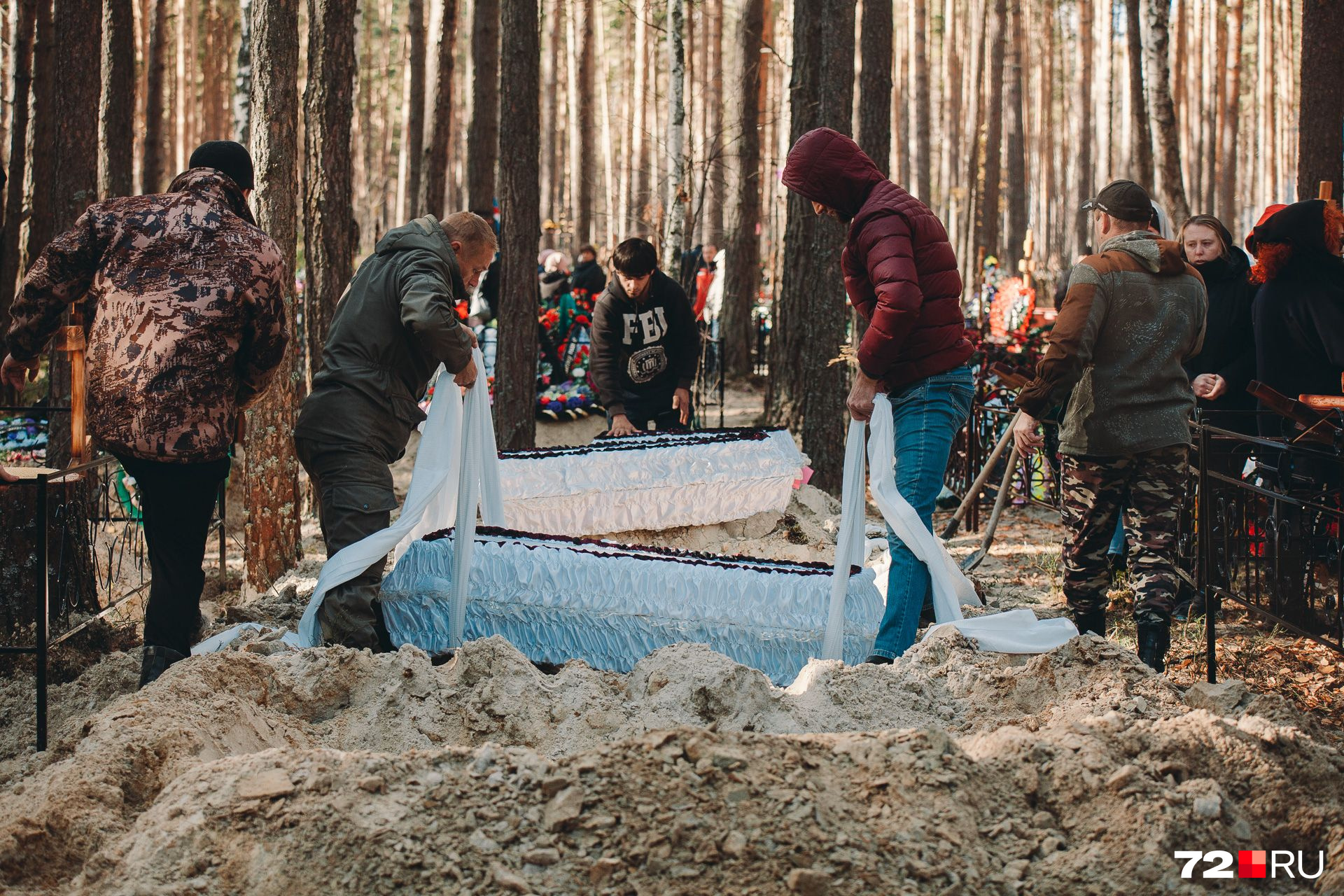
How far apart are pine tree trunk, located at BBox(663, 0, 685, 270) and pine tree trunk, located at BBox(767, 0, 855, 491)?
2807 mm

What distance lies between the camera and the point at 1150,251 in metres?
4.65

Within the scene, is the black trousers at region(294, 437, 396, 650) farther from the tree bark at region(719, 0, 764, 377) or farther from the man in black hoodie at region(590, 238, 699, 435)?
the tree bark at region(719, 0, 764, 377)

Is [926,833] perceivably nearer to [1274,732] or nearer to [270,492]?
[1274,732]

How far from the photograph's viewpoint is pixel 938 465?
4688 millimetres

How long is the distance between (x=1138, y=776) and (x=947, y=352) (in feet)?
6.65

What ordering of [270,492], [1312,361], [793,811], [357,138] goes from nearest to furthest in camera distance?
[793,811] < [1312,361] < [270,492] < [357,138]

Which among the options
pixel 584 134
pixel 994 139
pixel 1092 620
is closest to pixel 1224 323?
pixel 1092 620

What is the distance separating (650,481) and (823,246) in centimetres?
313

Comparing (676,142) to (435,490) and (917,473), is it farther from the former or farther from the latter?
(917,473)

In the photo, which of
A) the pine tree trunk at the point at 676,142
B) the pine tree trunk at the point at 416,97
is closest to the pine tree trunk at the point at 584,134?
the pine tree trunk at the point at 416,97

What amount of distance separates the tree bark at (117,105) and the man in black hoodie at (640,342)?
19.5 ft

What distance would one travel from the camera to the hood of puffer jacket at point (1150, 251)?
4.65 meters

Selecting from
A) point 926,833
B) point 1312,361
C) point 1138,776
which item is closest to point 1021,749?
point 1138,776

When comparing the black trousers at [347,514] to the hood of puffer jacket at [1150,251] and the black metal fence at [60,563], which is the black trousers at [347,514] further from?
the hood of puffer jacket at [1150,251]
